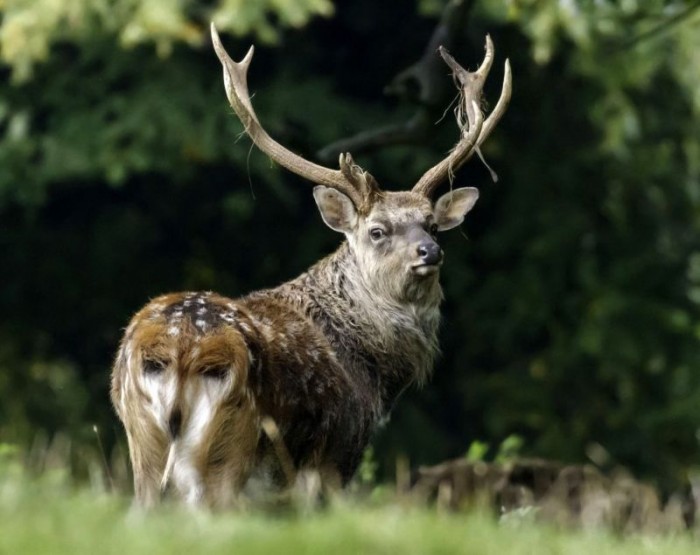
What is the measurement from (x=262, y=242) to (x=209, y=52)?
85.8 inches

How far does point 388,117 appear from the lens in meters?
13.8

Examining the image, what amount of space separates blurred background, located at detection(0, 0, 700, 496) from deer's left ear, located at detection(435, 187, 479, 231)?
4.49 m

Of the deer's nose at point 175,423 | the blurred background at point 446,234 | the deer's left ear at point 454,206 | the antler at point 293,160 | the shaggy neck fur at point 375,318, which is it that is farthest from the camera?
the blurred background at point 446,234

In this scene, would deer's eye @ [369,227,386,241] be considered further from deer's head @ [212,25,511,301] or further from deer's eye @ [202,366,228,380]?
deer's eye @ [202,366,228,380]

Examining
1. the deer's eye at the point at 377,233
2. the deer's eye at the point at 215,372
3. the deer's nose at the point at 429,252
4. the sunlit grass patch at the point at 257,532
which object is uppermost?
the deer's eye at the point at 377,233

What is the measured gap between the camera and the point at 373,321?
7.93 metres

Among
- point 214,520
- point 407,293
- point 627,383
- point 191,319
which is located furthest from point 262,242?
point 214,520

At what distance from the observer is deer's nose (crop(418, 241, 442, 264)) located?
25.6ft

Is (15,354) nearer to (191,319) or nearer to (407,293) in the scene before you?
(407,293)

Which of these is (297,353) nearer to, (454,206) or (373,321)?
(373,321)

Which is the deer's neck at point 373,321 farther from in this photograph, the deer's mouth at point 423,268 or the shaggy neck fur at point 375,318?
the deer's mouth at point 423,268

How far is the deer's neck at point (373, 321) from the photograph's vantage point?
7.79 m

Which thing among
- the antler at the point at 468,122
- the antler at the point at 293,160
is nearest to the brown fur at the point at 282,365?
the antler at the point at 293,160

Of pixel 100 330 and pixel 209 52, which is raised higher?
pixel 209 52
